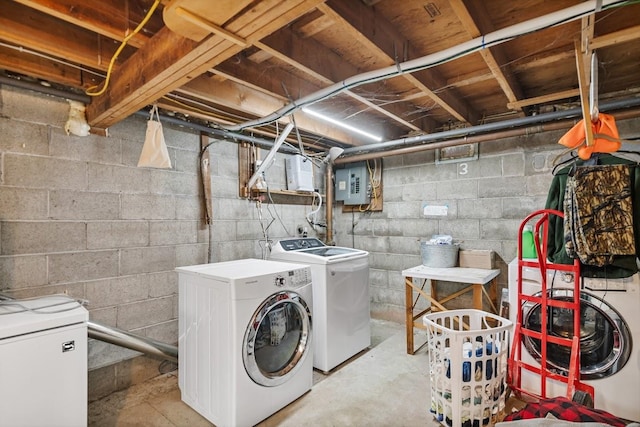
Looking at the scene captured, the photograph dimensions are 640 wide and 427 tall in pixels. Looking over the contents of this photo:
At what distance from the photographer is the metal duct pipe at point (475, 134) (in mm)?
2449

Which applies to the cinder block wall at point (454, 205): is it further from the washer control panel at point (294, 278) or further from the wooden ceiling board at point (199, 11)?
the wooden ceiling board at point (199, 11)

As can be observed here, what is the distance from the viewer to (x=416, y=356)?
2941mm

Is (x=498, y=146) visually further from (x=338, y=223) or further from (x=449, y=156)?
(x=338, y=223)

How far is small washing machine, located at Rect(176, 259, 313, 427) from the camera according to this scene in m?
1.89

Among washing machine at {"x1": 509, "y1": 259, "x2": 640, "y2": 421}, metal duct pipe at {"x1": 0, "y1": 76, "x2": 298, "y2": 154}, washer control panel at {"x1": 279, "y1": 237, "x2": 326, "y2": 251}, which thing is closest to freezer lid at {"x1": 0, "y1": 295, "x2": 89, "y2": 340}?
metal duct pipe at {"x1": 0, "y1": 76, "x2": 298, "y2": 154}

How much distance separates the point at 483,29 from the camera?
5.38 feet

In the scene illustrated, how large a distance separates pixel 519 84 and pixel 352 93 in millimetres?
1400

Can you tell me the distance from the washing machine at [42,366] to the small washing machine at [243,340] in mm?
636

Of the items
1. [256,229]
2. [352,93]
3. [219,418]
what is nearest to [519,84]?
[352,93]

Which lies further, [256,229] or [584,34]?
[256,229]

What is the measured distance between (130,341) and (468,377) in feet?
7.25

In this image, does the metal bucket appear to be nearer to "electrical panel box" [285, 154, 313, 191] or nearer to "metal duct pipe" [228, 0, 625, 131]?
"electrical panel box" [285, 154, 313, 191]

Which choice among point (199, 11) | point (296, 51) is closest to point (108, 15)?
point (199, 11)

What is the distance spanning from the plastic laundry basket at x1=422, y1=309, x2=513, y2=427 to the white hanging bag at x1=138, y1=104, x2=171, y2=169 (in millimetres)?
2213
